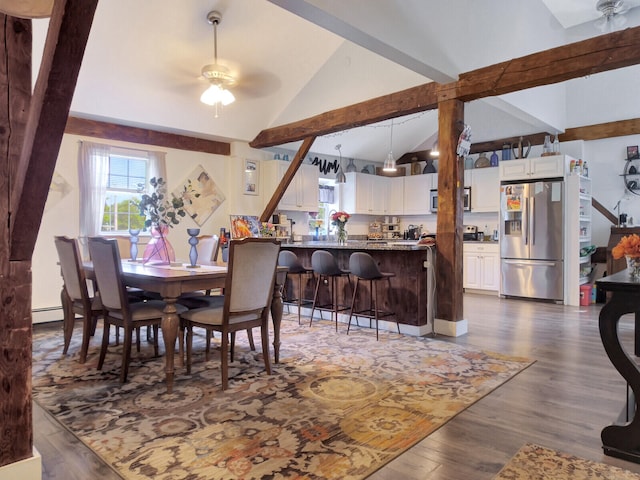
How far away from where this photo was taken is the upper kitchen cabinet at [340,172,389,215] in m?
8.52

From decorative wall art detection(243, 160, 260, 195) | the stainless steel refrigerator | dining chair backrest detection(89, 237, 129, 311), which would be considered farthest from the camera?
decorative wall art detection(243, 160, 260, 195)

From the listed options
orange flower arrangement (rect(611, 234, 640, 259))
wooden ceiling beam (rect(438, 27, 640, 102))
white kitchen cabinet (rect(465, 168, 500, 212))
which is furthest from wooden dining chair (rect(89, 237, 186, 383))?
white kitchen cabinet (rect(465, 168, 500, 212))

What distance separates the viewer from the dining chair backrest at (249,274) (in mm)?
2855

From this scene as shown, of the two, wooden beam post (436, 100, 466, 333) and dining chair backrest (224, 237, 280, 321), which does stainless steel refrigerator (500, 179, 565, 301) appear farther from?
dining chair backrest (224, 237, 280, 321)

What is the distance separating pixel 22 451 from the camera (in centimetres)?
174

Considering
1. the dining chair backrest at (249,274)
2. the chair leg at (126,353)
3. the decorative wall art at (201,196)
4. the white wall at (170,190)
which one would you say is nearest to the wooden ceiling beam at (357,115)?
the white wall at (170,190)

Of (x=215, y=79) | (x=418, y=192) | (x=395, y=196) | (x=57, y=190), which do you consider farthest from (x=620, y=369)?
(x=395, y=196)

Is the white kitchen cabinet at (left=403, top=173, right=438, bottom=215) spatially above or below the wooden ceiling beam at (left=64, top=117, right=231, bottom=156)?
below

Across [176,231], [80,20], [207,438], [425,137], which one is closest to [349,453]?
[207,438]

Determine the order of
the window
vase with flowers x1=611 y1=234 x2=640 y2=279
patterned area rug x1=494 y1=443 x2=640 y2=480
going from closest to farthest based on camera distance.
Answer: patterned area rug x1=494 y1=443 x2=640 y2=480 < vase with flowers x1=611 y1=234 x2=640 y2=279 < the window

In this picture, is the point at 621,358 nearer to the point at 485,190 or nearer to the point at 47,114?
the point at 47,114

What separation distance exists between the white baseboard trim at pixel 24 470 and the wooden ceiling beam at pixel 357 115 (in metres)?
4.38

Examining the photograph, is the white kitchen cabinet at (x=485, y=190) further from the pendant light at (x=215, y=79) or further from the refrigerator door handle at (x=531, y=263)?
the pendant light at (x=215, y=79)

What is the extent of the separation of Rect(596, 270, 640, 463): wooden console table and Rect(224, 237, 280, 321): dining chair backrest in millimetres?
2003
